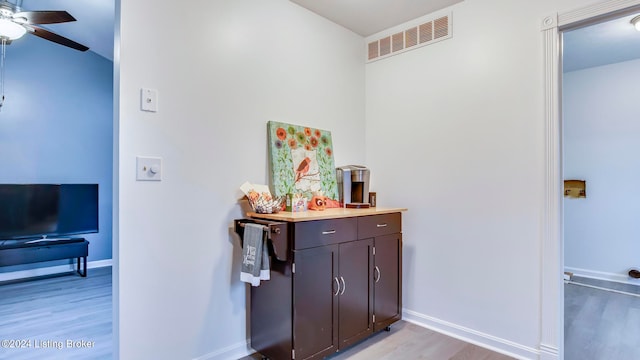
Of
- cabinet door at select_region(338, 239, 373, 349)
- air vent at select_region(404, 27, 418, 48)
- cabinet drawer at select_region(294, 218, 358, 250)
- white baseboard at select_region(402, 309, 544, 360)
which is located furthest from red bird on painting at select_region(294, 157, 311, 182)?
white baseboard at select_region(402, 309, 544, 360)

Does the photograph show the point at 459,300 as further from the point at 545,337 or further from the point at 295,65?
the point at 295,65

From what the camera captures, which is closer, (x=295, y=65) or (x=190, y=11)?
(x=190, y=11)

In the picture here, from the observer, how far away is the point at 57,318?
9.34ft

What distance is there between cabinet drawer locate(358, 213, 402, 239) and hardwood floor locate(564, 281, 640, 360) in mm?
1415

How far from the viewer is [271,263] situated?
2.01 m

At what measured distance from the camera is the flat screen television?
12.6ft

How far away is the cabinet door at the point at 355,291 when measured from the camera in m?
2.17

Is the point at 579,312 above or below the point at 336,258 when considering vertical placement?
below

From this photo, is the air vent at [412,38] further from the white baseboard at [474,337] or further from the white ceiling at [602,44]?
the white baseboard at [474,337]

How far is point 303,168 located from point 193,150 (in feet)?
2.85

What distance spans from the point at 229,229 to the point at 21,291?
10.6 feet

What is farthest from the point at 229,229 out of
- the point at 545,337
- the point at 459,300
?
the point at 545,337

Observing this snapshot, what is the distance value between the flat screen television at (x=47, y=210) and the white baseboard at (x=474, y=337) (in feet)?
13.7


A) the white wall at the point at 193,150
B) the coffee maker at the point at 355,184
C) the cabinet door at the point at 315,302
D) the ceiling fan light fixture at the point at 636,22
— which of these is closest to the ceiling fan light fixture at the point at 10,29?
the white wall at the point at 193,150
